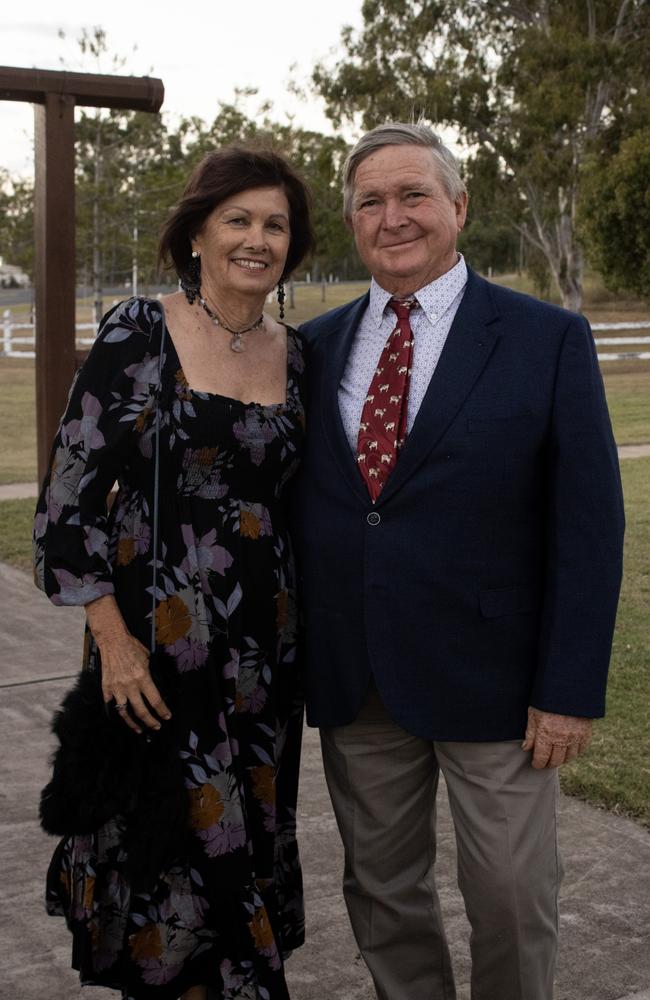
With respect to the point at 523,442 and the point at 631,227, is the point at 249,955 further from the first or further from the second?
the point at 631,227

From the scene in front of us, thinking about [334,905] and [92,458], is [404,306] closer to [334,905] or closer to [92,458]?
[92,458]

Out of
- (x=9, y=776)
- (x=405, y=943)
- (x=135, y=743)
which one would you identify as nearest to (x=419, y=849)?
(x=405, y=943)

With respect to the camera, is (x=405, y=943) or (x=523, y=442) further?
(x=405, y=943)

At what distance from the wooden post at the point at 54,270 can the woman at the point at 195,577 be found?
8.55 ft

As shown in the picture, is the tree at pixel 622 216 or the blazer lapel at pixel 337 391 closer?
the blazer lapel at pixel 337 391

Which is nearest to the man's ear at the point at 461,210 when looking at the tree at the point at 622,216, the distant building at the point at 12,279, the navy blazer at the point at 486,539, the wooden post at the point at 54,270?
the navy blazer at the point at 486,539

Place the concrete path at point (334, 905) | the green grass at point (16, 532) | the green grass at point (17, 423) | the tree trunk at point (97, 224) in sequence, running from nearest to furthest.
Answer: the concrete path at point (334, 905) → the green grass at point (16, 532) → the green grass at point (17, 423) → the tree trunk at point (97, 224)

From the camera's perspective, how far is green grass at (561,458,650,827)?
14.0ft

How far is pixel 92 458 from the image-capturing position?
2.67 meters

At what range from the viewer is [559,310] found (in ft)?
8.83

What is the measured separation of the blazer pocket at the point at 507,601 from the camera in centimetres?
265

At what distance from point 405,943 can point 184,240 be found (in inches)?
68.0

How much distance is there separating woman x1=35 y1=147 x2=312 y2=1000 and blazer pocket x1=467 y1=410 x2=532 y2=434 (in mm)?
444

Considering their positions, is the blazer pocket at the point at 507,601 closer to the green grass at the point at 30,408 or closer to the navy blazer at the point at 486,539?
the navy blazer at the point at 486,539
